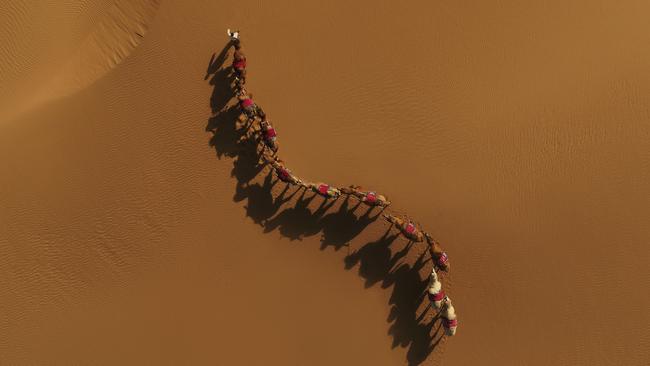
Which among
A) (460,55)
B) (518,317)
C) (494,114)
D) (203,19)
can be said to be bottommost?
(518,317)

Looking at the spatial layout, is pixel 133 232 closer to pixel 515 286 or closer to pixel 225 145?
pixel 225 145

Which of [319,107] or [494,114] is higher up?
[494,114]

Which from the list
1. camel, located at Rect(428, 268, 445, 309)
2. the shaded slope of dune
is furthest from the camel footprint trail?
the shaded slope of dune

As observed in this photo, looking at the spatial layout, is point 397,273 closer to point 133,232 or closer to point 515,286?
point 515,286

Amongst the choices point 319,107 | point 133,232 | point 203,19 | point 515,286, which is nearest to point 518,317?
point 515,286

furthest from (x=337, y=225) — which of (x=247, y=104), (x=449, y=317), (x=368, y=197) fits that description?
(x=247, y=104)

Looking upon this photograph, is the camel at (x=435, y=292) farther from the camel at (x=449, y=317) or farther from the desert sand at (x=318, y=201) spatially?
the desert sand at (x=318, y=201)
